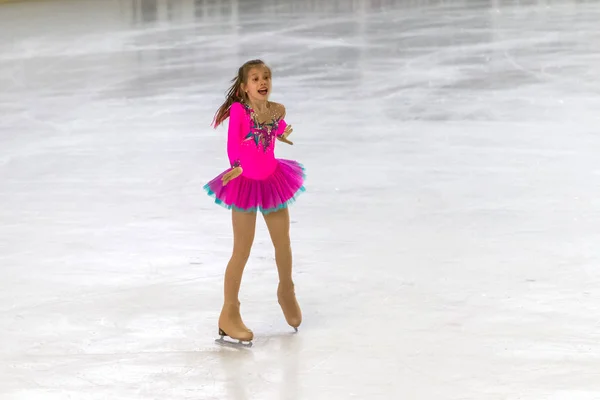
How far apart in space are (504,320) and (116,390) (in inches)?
67.1

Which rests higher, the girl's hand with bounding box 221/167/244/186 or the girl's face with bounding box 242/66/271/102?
the girl's face with bounding box 242/66/271/102

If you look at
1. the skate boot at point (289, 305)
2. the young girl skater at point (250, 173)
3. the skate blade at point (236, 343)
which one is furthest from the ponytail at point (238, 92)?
the skate blade at point (236, 343)

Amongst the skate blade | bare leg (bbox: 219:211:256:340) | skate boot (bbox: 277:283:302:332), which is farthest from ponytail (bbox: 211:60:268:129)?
the skate blade

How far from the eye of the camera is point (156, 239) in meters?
6.29

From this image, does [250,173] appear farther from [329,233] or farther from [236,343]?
[329,233]

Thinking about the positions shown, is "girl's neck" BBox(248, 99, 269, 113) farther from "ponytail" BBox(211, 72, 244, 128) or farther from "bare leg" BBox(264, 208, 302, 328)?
"bare leg" BBox(264, 208, 302, 328)

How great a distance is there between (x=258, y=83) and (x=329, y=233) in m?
2.04

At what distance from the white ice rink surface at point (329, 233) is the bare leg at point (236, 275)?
10 centimetres

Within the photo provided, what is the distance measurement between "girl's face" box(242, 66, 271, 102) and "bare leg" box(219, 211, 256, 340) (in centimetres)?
48

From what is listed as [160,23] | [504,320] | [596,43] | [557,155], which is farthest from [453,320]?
[160,23]

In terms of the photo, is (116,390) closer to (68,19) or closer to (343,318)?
(343,318)

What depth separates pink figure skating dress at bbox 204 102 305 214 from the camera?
4469 millimetres

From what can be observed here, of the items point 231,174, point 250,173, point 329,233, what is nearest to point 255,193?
point 250,173

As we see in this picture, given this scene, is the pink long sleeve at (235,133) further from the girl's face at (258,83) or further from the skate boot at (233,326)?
the skate boot at (233,326)
